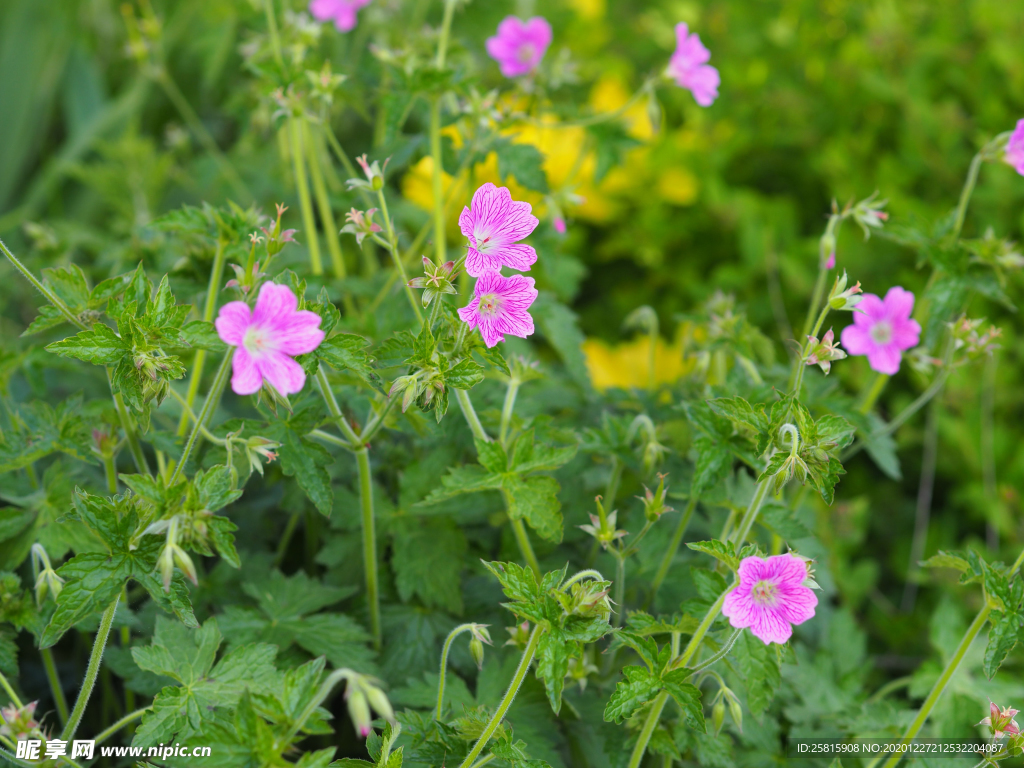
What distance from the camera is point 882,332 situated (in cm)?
129

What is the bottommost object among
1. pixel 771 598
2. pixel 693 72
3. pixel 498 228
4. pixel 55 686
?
pixel 55 686

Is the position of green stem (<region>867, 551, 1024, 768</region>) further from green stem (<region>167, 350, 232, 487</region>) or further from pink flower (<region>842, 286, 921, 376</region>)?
green stem (<region>167, 350, 232, 487</region>)

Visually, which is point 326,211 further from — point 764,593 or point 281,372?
point 764,593

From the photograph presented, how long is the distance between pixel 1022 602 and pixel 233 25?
2.27m

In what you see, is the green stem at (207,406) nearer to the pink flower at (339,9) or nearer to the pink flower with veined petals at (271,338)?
the pink flower with veined petals at (271,338)

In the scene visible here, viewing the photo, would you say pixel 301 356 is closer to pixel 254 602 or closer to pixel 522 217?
pixel 522 217

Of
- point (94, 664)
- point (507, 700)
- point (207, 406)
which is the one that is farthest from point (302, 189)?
point (507, 700)

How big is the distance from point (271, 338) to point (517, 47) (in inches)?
41.3

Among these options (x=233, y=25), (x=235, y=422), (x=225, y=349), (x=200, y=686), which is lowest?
(x=200, y=686)

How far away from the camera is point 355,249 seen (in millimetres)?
2105

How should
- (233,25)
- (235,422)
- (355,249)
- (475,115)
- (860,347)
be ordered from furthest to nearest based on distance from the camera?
1. (233,25)
2. (355,249)
3. (475,115)
4. (860,347)
5. (235,422)

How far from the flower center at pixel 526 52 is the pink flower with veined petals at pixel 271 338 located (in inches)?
39.6

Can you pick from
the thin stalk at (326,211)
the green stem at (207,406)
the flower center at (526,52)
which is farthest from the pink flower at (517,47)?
the green stem at (207,406)

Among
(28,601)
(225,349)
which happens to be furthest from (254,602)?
(225,349)
